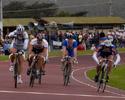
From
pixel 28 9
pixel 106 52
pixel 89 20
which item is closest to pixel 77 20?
pixel 89 20

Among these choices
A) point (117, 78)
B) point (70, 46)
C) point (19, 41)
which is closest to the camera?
point (19, 41)

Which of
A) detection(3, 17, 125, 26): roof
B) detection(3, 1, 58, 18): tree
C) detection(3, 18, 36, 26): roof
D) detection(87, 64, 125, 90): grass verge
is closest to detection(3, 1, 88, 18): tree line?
detection(3, 1, 58, 18): tree

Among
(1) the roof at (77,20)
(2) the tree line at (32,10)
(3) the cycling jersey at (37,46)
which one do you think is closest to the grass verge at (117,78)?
(3) the cycling jersey at (37,46)

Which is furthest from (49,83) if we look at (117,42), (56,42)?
(117,42)

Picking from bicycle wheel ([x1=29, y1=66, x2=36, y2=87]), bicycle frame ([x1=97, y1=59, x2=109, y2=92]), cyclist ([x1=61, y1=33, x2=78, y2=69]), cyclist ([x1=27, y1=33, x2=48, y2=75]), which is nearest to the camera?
bicycle frame ([x1=97, y1=59, x2=109, y2=92])

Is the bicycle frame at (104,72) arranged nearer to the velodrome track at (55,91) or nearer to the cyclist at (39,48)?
the velodrome track at (55,91)

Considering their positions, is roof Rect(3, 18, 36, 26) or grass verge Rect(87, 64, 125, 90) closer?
grass verge Rect(87, 64, 125, 90)

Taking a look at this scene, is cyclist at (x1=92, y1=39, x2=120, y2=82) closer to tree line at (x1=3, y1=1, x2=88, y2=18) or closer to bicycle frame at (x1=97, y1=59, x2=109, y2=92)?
bicycle frame at (x1=97, y1=59, x2=109, y2=92)

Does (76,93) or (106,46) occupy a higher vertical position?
(106,46)

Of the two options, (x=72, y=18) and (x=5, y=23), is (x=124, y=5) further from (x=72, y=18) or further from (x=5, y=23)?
(x=5, y=23)

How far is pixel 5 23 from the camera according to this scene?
70500 mm

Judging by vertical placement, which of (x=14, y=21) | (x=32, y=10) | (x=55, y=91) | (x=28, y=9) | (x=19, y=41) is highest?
(x=19, y=41)

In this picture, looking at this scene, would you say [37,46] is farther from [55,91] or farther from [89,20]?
[89,20]

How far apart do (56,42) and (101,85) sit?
30.2 m
